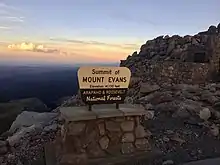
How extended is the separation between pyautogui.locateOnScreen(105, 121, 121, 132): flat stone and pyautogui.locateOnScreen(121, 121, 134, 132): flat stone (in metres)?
0.11

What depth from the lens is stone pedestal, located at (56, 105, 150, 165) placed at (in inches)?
237

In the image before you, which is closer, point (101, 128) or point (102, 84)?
point (101, 128)

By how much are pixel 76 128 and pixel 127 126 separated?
1068 millimetres

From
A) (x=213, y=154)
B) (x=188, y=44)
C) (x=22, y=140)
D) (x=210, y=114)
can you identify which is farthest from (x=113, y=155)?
(x=188, y=44)

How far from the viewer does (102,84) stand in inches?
249

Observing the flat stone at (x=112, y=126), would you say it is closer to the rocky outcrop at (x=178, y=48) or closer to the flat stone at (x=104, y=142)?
the flat stone at (x=104, y=142)


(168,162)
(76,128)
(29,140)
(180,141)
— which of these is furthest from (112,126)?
(29,140)

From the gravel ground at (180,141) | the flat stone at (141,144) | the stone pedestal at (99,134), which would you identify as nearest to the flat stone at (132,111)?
the stone pedestal at (99,134)

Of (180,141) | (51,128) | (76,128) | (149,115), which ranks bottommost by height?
(51,128)

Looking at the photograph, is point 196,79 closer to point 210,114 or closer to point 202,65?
point 202,65

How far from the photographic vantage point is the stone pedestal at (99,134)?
6.01m

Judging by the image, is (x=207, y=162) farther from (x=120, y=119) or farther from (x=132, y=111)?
(x=120, y=119)

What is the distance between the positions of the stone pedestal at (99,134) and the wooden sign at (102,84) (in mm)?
236

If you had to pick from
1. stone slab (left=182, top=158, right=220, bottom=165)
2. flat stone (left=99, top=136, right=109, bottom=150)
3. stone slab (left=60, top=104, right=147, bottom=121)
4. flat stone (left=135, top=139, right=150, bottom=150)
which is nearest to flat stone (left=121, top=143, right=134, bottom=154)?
flat stone (left=135, top=139, right=150, bottom=150)
